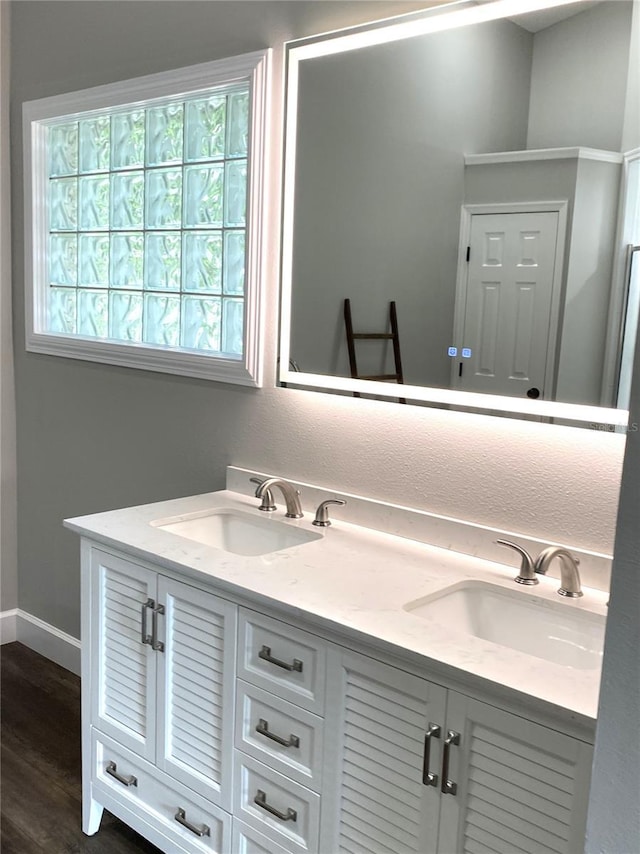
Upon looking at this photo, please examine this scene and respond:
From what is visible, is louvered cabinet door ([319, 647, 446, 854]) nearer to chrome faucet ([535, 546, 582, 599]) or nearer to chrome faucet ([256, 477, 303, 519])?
chrome faucet ([535, 546, 582, 599])

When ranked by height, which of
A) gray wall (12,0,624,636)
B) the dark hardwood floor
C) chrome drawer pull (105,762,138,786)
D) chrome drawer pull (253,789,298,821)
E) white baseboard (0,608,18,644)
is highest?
gray wall (12,0,624,636)

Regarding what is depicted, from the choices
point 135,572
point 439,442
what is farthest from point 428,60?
point 135,572

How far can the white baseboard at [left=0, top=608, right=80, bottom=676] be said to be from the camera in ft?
10.8

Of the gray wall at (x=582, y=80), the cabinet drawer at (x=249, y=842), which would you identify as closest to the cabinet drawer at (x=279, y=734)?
the cabinet drawer at (x=249, y=842)

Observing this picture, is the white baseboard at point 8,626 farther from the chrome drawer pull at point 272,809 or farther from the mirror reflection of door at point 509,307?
the mirror reflection of door at point 509,307

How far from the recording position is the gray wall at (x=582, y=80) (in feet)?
5.60

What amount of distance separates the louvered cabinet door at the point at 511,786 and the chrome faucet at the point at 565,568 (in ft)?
1.47

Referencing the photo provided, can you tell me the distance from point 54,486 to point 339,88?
1.97 meters

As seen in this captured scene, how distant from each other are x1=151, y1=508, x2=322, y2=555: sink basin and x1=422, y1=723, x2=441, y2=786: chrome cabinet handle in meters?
0.79

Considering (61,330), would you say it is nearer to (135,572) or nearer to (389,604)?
(135,572)

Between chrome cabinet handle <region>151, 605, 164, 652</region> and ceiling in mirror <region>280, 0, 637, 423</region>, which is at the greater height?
ceiling in mirror <region>280, 0, 637, 423</region>

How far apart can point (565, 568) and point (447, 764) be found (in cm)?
52

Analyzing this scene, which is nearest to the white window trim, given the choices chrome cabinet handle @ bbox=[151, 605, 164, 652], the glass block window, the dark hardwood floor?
the glass block window

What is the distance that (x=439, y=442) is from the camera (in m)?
2.10
